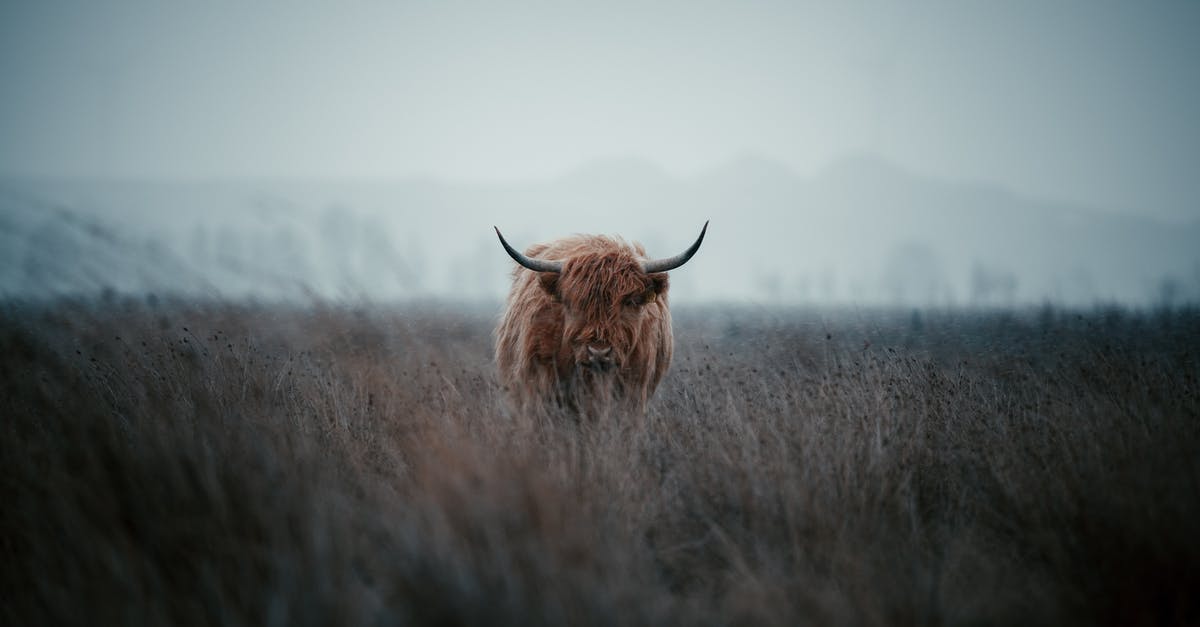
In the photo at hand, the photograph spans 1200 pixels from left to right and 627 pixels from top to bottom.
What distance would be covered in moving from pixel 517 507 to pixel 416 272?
11.3 feet

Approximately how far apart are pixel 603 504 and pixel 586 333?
5.96ft

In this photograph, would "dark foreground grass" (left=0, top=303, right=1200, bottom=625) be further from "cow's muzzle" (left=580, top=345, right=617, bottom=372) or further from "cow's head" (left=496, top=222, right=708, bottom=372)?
"cow's head" (left=496, top=222, right=708, bottom=372)

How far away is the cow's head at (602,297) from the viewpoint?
4.49 meters

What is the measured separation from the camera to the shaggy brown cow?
14.8ft

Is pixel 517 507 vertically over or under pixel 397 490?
over

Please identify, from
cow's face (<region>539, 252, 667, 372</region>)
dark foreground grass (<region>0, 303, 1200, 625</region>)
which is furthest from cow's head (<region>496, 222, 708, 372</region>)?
dark foreground grass (<region>0, 303, 1200, 625</region>)

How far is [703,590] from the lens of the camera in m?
2.47

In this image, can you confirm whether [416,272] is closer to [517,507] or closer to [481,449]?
[481,449]

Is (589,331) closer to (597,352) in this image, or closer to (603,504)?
(597,352)

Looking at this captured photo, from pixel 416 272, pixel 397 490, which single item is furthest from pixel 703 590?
pixel 416 272

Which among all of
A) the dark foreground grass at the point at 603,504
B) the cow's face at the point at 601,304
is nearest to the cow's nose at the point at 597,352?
the cow's face at the point at 601,304

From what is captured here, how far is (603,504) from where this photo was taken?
286cm

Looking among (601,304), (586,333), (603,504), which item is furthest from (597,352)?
(603,504)

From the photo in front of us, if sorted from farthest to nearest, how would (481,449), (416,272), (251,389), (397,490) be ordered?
(416,272), (251,389), (397,490), (481,449)
